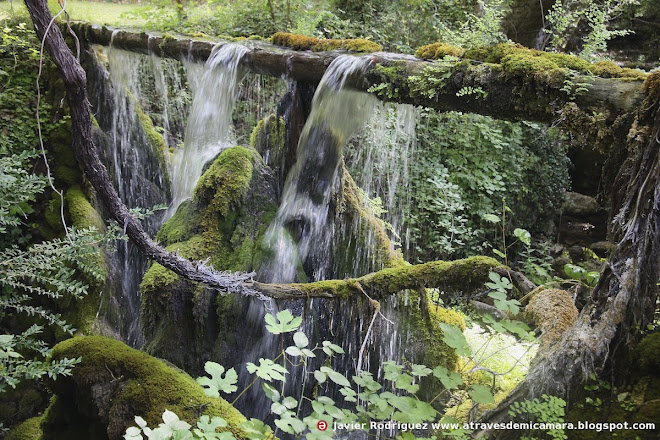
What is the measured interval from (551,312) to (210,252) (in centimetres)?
320

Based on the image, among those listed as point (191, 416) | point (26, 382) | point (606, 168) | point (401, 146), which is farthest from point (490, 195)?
point (26, 382)

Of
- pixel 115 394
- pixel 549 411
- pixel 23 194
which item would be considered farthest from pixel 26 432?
pixel 549 411

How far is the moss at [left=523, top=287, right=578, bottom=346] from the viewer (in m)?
2.53

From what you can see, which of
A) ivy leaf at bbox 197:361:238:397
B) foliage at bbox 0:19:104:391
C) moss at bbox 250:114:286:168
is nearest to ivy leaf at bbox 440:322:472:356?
ivy leaf at bbox 197:361:238:397

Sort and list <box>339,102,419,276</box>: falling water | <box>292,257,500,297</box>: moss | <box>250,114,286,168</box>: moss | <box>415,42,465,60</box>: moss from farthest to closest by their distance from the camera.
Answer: <box>339,102,419,276</box>: falling water
<box>250,114,286,168</box>: moss
<box>415,42,465,60</box>: moss
<box>292,257,500,297</box>: moss

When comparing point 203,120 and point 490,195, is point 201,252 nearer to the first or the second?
point 203,120

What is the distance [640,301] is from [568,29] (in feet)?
31.2

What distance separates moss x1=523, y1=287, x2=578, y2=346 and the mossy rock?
192cm

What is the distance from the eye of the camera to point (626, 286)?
2082mm

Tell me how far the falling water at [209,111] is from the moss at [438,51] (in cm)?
197

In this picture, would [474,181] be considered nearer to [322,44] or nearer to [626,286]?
[322,44]

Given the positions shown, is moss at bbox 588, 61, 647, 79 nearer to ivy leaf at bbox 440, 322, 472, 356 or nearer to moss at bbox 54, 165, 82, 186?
ivy leaf at bbox 440, 322, 472, 356

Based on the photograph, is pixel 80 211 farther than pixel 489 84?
Yes

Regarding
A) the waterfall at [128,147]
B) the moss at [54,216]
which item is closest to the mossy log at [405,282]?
the waterfall at [128,147]
